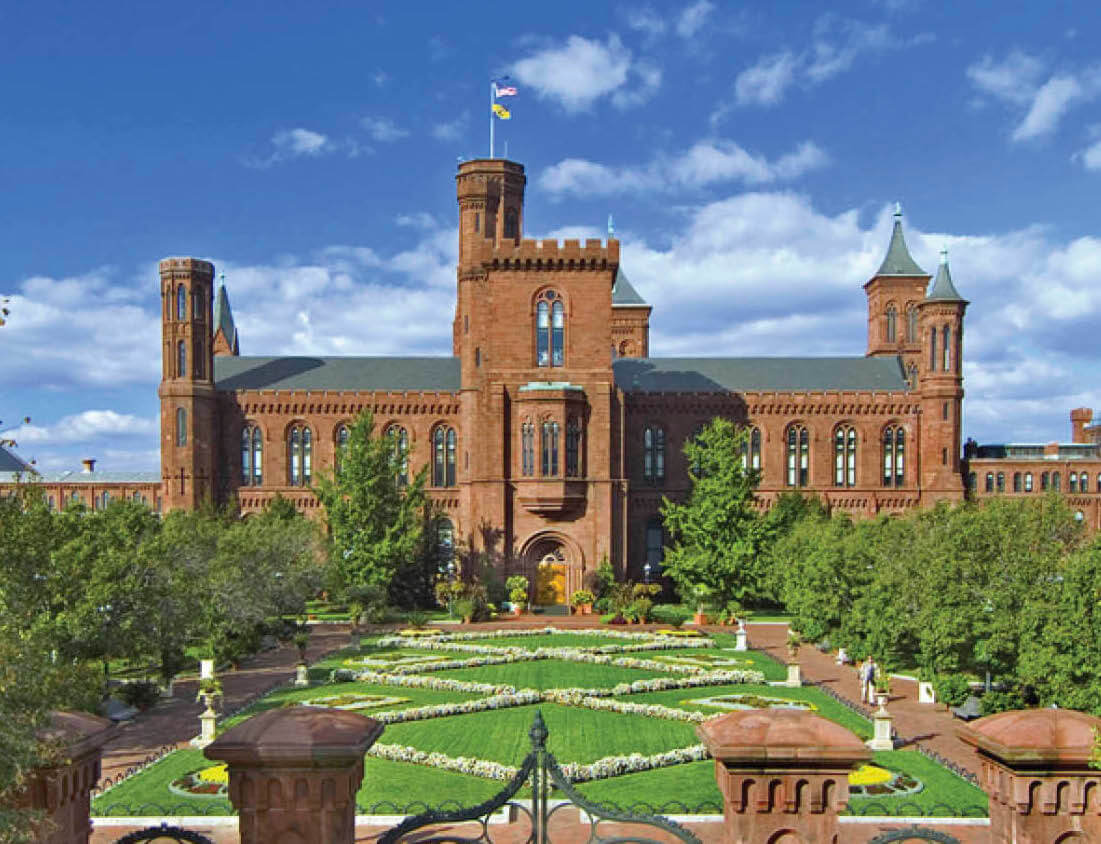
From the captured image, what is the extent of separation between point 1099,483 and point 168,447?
62862mm

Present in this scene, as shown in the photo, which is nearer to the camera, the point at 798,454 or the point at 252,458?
the point at 252,458

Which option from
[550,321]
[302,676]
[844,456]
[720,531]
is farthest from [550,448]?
[302,676]

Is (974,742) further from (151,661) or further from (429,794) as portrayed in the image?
(151,661)

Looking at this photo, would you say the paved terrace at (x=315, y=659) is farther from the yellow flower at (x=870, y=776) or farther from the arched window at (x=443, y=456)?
the arched window at (x=443, y=456)

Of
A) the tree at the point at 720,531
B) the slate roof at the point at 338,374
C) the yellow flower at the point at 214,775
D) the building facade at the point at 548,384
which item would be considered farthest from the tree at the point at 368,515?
the yellow flower at the point at 214,775

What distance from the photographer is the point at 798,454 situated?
207 feet

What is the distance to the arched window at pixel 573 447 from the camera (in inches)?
2029

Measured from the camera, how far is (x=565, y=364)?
5269 centimetres

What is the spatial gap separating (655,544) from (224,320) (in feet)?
163

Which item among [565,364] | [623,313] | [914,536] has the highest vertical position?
[623,313]

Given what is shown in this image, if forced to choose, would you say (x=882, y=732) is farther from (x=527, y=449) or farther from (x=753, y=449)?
(x=753, y=449)

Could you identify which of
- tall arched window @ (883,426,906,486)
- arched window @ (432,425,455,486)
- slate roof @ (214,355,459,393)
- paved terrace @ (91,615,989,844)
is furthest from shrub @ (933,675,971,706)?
slate roof @ (214,355,459,393)

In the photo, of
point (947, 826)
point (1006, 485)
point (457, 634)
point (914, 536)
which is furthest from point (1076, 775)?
point (1006, 485)

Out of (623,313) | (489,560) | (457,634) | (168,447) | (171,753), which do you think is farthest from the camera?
(623,313)
